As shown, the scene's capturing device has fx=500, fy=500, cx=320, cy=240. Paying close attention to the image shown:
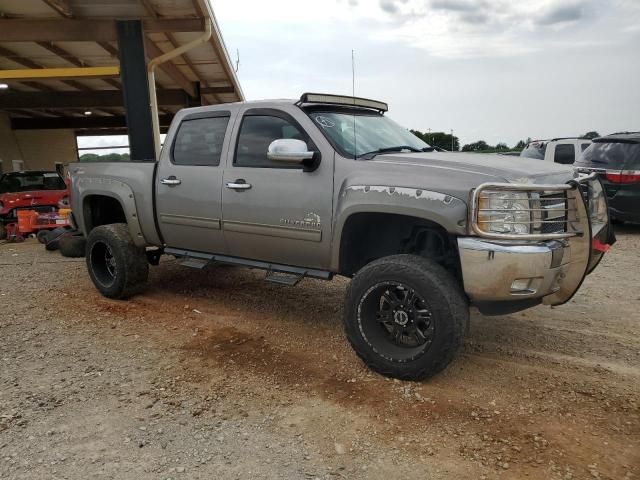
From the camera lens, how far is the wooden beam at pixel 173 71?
9.60 m

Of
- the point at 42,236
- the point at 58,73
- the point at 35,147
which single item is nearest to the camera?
the point at 42,236

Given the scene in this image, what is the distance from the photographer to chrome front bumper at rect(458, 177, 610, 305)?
306 centimetres

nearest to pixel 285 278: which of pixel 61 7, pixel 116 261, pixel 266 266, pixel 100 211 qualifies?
pixel 266 266

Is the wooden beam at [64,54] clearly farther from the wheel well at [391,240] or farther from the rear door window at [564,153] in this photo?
the rear door window at [564,153]

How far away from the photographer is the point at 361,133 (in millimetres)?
4195

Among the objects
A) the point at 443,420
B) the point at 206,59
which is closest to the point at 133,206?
the point at 443,420

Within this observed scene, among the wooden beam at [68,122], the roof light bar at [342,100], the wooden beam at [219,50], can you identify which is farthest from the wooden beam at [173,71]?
the wooden beam at [68,122]

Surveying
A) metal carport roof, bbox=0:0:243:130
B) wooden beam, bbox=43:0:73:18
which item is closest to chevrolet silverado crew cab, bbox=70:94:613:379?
wooden beam, bbox=43:0:73:18

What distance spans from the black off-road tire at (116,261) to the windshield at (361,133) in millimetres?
2592

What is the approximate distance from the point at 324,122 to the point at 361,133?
0.33 metres

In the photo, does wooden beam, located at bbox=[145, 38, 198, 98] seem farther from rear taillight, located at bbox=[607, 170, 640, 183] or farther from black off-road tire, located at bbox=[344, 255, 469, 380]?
rear taillight, located at bbox=[607, 170, 640, 183]

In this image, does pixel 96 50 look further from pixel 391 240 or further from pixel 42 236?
pixel 391 240

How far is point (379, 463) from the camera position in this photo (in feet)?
8.48

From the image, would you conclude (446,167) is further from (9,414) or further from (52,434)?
(9,414)
